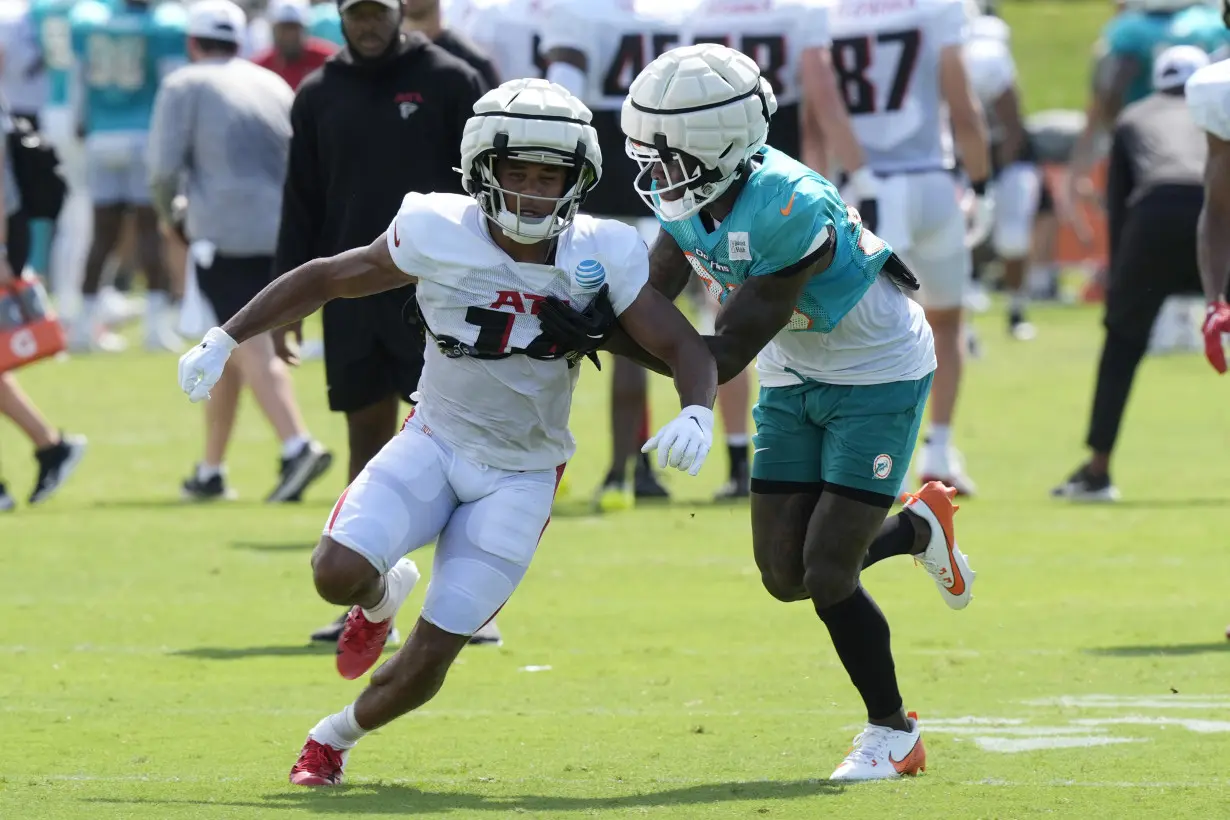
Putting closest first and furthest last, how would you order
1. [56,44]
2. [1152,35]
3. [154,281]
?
[1152,35], [154,281], [56,44]

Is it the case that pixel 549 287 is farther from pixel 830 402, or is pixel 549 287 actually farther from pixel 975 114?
pixel 975 114

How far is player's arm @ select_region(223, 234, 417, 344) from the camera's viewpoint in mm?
5430

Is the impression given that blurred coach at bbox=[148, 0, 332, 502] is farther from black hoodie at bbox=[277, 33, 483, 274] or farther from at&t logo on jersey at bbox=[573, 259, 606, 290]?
at&t logo on jersey at bbox=[573, 259, 606, 290]

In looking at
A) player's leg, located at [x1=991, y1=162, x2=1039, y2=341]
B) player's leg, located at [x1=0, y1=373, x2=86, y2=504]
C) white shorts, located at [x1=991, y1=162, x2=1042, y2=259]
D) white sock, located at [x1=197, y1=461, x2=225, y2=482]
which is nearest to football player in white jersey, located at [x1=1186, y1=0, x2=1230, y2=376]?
white sock, located at [x1=197, y1=461, x2=225, y2=482]

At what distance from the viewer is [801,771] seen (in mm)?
5555

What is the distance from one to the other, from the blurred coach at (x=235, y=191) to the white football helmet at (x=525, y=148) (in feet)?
17.0

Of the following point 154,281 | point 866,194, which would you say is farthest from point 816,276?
point 154,281

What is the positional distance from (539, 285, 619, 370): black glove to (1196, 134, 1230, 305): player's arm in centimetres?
282

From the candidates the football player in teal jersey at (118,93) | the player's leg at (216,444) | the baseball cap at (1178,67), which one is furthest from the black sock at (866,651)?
the football player in teal jersey at (118,93)

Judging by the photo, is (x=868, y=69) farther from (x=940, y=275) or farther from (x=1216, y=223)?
(x=1216, y=223)

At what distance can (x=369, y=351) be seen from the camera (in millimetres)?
7301

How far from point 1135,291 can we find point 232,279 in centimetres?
418

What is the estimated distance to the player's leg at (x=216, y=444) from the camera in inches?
422

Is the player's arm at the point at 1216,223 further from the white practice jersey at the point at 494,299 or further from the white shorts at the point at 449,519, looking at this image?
the white shorts at the point at 449,519
